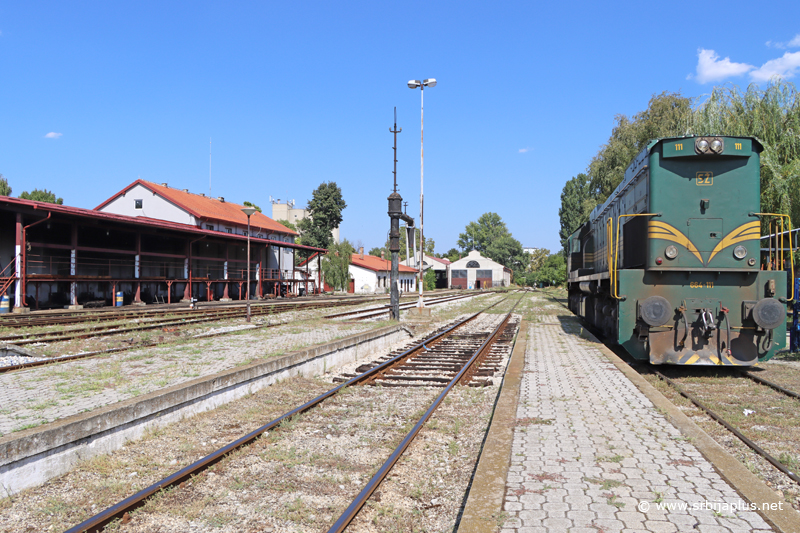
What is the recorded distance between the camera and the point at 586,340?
14672 millimetres

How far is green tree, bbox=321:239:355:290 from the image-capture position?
59625 millimetres

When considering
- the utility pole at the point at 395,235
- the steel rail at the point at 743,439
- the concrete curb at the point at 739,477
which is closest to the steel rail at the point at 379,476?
the concrete curb at the point at 739,477

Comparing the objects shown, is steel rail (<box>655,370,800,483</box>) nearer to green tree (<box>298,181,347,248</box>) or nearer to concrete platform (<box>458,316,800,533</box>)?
concrete platform (<box>458,316,800,533</box>)

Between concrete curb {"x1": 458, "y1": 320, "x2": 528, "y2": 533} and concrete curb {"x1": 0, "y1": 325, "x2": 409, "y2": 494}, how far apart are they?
12.3 ft

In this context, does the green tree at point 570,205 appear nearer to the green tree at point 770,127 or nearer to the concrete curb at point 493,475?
the green tree at point 770,127

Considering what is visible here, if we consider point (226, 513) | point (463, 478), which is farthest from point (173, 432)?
point (463, 478)

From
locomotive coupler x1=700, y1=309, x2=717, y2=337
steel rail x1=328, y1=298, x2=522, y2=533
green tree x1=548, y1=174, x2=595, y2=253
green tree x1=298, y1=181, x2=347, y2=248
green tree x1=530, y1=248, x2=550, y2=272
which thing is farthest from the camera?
green tree x1=530, y1=248, x2=550, y2=272

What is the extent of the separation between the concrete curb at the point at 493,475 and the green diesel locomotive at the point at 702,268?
367cm

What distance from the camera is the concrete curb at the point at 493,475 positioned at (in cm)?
359

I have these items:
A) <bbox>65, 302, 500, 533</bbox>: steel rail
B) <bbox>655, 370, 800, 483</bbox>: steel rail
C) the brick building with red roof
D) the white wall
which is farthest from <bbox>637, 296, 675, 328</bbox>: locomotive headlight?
the brick building with red roof

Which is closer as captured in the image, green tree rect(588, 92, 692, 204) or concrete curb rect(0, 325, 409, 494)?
concrete curb rect(0, 325, 409, 494)

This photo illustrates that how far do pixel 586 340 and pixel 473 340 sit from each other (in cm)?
328

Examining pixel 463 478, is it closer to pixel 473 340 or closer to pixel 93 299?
pixel 473 340

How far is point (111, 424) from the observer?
5258 millimetres
